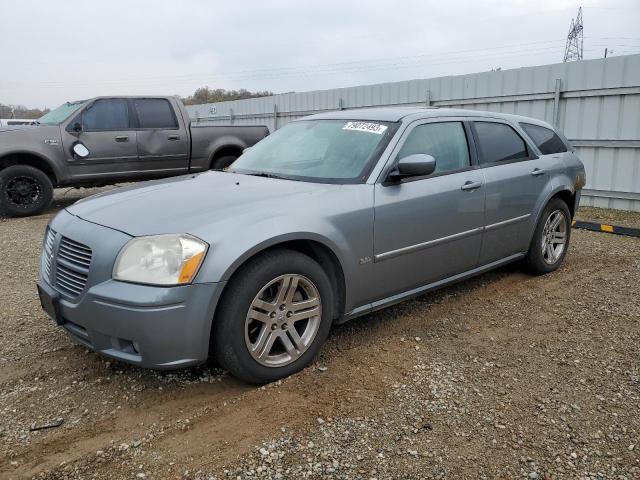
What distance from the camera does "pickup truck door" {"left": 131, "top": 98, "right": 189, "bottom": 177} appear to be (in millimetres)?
9148

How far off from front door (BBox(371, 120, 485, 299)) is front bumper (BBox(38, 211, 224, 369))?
128 cm

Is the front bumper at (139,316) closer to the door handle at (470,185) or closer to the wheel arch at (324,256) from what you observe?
the wheel arch at (324,256)

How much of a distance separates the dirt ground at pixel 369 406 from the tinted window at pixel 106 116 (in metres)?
5.42

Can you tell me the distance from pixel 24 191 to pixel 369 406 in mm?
7655

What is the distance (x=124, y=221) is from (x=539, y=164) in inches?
148

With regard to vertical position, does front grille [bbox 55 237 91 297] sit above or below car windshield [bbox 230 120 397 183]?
below

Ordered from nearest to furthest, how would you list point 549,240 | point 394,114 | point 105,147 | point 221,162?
point 394,114, point 549,240, point 105,147, point 221,162

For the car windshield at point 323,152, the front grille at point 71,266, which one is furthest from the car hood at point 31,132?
the front grille at point 71,266

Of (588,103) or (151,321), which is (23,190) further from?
(588,103)

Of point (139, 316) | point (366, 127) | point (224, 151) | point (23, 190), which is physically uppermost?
point (366, 127)

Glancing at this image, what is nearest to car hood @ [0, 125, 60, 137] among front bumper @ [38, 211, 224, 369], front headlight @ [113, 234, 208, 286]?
front bumper @ [38, 211, 224, 369]

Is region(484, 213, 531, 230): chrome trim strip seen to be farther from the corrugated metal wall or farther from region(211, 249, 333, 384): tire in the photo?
the corrugated metal wall

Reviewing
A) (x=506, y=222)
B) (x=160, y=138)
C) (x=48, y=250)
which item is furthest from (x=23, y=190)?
(x=506, y=222)

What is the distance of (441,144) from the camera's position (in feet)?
13.5
